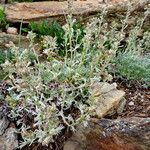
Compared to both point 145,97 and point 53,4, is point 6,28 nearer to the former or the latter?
point 53,4

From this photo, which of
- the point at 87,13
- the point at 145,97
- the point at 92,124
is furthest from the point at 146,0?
the point at 92,124

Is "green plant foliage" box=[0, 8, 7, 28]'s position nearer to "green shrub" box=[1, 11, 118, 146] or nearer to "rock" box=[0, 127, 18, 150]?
"green shrub" box=[1, 11, 118, 146]

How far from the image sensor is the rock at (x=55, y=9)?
257 inches

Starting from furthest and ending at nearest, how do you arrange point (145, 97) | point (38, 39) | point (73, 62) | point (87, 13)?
point (87, 13)
point (38, 39)
point (145, 97)
point (73, 62)

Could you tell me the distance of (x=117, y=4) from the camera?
22.8 feet

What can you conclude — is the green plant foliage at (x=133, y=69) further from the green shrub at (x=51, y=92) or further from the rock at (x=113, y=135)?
the rock at (x=113, y=135)

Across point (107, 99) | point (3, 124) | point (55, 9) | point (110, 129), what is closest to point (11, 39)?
point (55, 9)

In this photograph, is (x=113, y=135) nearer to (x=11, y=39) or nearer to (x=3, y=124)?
(x=3, y=124)

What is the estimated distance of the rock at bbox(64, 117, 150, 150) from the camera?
4.13 metres

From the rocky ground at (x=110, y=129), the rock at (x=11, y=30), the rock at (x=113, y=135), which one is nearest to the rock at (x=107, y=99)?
the rocky ground at (x=110, y=129)

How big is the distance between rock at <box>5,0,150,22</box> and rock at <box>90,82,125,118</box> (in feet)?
7.04

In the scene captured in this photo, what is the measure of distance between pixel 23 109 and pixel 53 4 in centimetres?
293

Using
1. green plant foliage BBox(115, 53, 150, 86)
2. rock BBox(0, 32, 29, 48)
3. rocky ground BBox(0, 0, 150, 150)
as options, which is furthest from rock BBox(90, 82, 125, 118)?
rock BBox(0, 32, 29, 48)

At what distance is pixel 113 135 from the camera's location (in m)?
4.20
